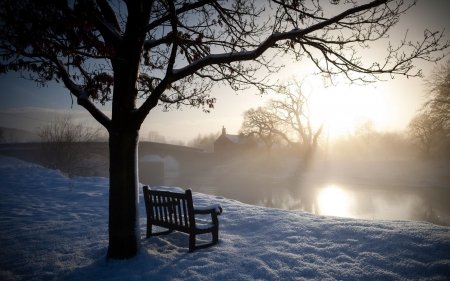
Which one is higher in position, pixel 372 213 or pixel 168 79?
pixel 168 79

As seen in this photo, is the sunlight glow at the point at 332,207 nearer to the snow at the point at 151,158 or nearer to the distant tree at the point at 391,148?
the snow at the point at 151,158

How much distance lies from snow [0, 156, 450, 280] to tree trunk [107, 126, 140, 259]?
0.20 meters

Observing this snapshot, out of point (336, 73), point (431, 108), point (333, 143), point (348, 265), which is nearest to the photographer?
point (348, 265)

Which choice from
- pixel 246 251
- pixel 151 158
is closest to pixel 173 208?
pixel 246 251

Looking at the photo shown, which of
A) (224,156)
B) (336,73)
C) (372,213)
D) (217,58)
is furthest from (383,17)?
(224,156)

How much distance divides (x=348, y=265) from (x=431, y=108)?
73.0 ft

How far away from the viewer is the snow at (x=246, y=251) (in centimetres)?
294

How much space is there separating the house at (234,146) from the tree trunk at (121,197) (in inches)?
1546

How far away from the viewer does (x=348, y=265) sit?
3.09 meters

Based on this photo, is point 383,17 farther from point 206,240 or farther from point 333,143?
point 333,143

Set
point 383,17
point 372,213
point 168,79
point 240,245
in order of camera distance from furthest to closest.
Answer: point 372,213
point 240,245
point 383,17
point 168,79

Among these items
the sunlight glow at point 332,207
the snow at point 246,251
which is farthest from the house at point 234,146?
the snow at point 246,251

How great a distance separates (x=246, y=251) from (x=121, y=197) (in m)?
2.06

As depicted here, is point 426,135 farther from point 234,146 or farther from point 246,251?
point 246,251
